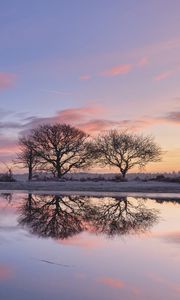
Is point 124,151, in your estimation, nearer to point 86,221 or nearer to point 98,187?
point 98,187

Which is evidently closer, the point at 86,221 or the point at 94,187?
the point at 86,221

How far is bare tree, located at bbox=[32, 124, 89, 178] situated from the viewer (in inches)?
2562

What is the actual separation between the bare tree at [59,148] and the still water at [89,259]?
45.6 m

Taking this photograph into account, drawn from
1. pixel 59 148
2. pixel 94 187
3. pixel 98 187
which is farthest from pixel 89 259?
pixel 59 148

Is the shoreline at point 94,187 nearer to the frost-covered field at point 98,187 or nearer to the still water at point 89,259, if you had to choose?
the frost-covered field at point 98,187

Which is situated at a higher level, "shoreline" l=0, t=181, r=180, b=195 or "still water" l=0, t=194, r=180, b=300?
"shoreline" l=0, t=181, r=180, b=195

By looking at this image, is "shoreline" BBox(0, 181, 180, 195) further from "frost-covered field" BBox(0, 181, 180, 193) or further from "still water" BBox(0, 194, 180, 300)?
"still water" BBox(0, 194, 180, 300)

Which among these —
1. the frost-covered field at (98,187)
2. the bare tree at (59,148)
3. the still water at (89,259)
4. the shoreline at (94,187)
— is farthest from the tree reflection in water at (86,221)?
the bare tree at (59,148)

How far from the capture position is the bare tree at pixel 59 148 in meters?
65.1

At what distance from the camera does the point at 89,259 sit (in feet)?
34.6

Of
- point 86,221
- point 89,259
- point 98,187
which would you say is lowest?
point 89,259

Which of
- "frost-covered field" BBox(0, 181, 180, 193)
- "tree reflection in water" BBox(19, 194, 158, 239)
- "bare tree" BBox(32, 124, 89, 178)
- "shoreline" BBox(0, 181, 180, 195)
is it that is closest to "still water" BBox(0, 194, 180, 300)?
"tree reflection in water" BBox(19, 194, 158, 239)

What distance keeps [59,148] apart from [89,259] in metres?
54.9

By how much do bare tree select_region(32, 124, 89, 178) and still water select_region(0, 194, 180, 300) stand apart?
150ft
